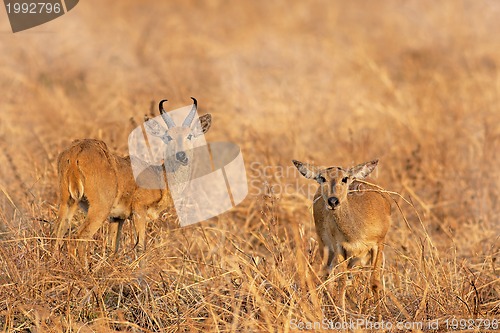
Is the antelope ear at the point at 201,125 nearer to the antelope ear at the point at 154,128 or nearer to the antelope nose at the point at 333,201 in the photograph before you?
the antelope ear at the point at 154,128

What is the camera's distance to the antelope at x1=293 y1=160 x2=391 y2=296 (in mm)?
7812

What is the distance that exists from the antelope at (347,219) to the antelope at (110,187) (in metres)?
1.46

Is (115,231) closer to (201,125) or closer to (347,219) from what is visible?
(201,125)

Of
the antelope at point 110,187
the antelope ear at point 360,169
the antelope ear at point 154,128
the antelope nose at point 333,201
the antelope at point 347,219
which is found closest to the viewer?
the antelope at point 110,187

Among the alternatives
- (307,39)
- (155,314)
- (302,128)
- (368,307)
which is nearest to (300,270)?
(368,307)

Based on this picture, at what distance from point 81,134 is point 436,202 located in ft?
15.6

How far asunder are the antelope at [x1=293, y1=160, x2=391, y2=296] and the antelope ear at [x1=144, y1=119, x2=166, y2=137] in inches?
71.2

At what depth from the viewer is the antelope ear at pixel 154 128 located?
9.03m

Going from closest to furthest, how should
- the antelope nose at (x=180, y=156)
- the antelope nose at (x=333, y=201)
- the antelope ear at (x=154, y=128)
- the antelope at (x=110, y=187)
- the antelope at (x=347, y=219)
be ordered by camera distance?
1. the antelope at (x=110, y=187)
2. the antelope nose at (x=333, y=201)
3. the antelope at (x=347, y=219)
4. the antelope nose at (x=180, y=156)
5. the antelope ear at (x=154, y=128)

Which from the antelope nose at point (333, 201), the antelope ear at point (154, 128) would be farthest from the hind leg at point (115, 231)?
the antelope nose at point (333, 201)

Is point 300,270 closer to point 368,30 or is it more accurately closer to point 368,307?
point 368,307

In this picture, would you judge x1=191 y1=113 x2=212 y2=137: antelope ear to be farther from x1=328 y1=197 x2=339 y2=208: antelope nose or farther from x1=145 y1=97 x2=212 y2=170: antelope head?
x1=328 y1=197 x2=339 y2=208: antelope nose
